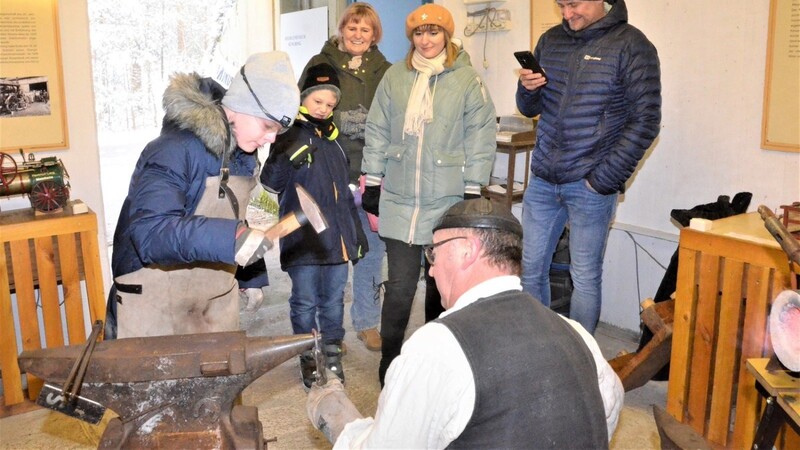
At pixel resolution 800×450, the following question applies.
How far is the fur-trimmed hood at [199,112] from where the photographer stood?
7.16 ft

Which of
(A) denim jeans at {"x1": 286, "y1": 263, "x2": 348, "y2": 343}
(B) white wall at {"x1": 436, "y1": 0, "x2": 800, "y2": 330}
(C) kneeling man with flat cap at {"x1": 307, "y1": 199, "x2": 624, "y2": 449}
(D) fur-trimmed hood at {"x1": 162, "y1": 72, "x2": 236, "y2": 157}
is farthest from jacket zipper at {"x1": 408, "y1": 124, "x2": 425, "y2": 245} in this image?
(C) kneeling man with flat cap at {"x1": 307, "y1": 199, "x2": 624, "y2": 449}

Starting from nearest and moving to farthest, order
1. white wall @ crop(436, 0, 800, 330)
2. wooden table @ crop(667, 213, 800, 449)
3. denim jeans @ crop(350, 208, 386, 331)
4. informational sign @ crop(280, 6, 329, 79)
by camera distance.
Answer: wooden table @ crop(667, 213, 800, 449)
white wall @ crop(436, 0, 800, 330)
denim jeans @ crop(350, 208, 386, 331)
informational sign @ crop(280, 6, 329, 79)

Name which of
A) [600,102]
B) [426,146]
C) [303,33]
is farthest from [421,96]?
[303,33]

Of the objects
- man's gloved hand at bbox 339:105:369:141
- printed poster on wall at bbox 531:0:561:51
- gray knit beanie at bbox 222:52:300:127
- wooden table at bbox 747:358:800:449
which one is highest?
printed poster on wall at bbox 531:0:561:51

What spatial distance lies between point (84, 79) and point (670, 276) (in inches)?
124

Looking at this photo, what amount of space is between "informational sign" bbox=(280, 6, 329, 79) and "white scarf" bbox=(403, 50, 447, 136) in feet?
7.92

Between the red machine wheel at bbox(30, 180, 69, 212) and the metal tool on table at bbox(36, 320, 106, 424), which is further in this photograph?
the red machine wheel at bbox(30, 180, 69, 212)

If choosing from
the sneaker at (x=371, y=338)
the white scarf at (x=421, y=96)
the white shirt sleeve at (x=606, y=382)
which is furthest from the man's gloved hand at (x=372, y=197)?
the white shirt sleeve at (x=606, y=382)

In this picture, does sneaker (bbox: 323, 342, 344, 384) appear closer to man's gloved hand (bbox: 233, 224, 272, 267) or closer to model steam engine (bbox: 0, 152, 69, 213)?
model steam engine (bbox: 0, 152, 69, 213)

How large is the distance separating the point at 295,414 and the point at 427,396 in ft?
6.96

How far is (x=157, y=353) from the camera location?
1.68 m

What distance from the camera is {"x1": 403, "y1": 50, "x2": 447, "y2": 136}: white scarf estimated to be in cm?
334

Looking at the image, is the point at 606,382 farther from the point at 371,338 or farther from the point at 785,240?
the point at 371,338

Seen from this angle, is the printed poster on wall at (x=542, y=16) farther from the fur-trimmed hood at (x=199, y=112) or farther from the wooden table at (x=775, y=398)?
the wooden table at (x=775, y=398)
